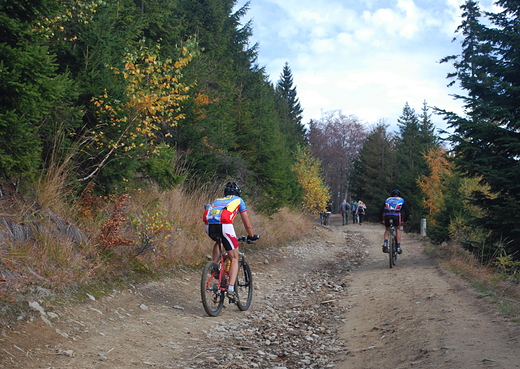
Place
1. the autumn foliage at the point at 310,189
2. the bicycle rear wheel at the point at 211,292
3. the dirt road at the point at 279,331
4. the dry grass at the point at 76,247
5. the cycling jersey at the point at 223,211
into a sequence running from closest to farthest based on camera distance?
the dirt road at the point at 279,331 → the dry grass at the point at 76,247 → the bicycle rear wheel at the point at 211,292 → the cycling jersey at the point at 223,211 → the autumn foliage at the point at 310,189

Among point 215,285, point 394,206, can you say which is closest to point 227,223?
point 215,285

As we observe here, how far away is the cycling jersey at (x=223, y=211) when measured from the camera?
6.69 metres

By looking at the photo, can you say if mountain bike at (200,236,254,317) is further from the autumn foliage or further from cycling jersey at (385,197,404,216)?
the autumn foliage

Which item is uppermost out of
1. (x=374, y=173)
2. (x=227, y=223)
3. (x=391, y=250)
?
(x=374, y=173)

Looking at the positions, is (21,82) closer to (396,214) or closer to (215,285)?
(215,285)

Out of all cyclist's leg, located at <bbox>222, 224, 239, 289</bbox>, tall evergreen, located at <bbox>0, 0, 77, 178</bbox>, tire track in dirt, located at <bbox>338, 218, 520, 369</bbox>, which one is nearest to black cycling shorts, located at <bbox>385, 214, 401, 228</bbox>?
tire track in dirt, located at <bbox>338, 218, 520, 369</bbox>

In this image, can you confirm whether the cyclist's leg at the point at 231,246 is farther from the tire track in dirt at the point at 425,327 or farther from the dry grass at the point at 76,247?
the tire track in dirt at the point at 425,327

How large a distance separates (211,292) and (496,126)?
29.7ft

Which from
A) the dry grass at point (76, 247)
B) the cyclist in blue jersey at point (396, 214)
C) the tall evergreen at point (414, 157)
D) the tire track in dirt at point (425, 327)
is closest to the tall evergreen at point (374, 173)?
the tall evergreen at point (414, 157)

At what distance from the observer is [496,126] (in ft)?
36.7

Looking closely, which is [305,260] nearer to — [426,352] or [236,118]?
[236,118]

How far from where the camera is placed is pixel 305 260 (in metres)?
14.5

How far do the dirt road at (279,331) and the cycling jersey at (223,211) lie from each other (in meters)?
1.56

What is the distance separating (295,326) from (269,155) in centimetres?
1304
